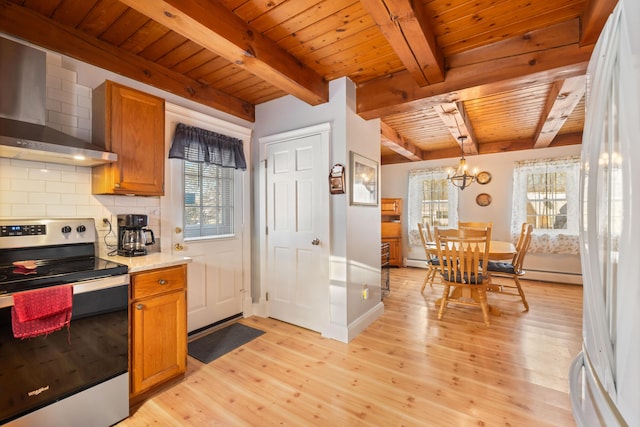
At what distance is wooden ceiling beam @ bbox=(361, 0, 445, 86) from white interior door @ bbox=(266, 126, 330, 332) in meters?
1.00

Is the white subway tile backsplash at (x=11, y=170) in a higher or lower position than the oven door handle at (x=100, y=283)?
higher

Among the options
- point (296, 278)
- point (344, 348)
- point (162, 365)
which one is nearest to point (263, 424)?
point (162, 365)

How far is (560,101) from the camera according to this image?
2807 millimetres

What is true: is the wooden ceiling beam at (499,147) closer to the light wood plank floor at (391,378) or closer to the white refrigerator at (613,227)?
the light wood plank floor at (391,378)

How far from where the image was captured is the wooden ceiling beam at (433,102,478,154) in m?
2.98

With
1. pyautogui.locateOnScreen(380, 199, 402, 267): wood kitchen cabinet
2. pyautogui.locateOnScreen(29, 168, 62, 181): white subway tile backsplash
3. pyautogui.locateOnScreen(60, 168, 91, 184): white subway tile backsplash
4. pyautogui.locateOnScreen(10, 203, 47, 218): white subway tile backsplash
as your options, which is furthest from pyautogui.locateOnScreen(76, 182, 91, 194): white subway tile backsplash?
pyautogui.locateOnScreen(380, 199, 402, 267): wood kitchen cabinet

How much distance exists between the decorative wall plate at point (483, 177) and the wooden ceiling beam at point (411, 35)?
3.80m

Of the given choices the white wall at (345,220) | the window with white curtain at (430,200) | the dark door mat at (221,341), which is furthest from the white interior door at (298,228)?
the window with white curtain at (430,200)

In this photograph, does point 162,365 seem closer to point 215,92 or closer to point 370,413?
point 370,413

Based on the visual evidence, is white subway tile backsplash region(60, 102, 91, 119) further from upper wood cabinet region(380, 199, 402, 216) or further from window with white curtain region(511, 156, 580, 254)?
window with white curtain region(511, 156, 580, 254)

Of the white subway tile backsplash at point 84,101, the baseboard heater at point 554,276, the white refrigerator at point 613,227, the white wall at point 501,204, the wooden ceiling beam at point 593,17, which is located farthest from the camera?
the white wall at point 501,204

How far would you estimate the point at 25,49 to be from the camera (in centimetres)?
165

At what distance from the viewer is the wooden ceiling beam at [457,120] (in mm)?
2977

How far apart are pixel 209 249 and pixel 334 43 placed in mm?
2267
